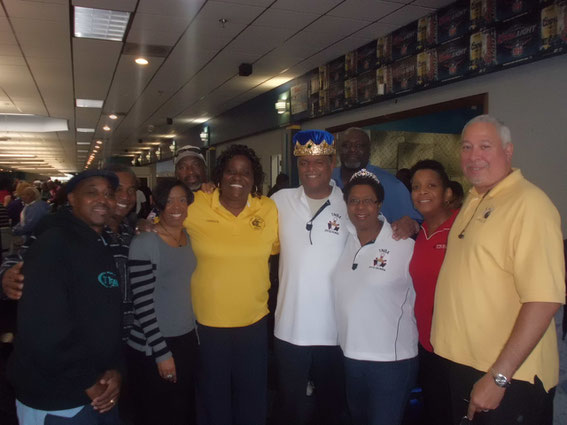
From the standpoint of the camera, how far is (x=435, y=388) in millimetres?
2201

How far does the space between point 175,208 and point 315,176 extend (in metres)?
0.78

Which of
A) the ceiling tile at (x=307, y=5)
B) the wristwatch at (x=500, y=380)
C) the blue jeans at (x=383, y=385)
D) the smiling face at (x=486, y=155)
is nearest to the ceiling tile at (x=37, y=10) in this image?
the ceiling tile at (x=307, y=5)

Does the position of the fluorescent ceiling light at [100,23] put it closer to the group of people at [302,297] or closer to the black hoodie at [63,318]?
the group of people at [302,297]

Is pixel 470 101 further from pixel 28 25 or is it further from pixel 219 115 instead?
pixel 219 115

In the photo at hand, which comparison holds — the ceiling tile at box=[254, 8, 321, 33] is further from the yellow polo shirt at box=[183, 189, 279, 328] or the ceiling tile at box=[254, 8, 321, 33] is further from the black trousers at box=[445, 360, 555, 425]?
the black trousers at box=[445, 360, 555, 425]

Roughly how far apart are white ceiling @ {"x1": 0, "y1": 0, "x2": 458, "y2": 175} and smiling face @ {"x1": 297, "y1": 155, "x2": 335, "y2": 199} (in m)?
2.43

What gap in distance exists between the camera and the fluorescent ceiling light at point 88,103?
920cm

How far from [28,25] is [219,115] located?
6657 mm

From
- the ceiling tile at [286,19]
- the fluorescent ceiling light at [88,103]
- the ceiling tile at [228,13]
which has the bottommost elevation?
the ceiling tile at [286,19]

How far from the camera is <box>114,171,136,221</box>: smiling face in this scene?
2.43 metres

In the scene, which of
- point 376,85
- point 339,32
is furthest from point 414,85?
point 339,32

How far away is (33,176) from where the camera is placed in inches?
1705

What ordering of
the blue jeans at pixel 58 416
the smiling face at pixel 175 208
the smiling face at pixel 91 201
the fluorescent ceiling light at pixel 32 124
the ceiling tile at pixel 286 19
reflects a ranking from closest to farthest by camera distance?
1. the blue jeans at pixel 58 416
2. the smiling face at pixel 91 201
3. the smiling face at pixel 175 208
4. the ceiling tile at pixel 286 19
5. the fluorescent ceiling light at pixel 32 124

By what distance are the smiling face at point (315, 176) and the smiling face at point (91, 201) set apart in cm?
108
